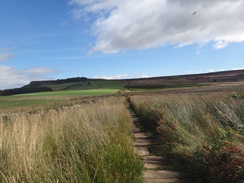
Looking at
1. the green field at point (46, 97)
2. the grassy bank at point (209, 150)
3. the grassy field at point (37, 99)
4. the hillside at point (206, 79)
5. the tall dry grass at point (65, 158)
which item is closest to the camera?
the tall dry grass at point (65, 158)

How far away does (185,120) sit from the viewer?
6285 millimetres

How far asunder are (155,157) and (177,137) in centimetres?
81

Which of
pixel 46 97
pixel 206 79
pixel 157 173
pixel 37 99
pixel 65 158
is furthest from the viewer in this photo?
pixel 206 79

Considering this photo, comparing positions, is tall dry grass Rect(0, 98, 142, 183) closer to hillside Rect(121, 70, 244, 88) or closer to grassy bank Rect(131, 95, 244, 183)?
grassy bank Rect(131, 95, 244, 183)

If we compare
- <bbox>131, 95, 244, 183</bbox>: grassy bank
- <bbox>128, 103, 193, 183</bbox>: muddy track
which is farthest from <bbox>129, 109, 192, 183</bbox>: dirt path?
<bbox>131, 95, 244, 183</bbox>: grassy bank

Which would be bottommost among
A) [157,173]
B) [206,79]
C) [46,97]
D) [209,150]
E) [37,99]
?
[37,99]

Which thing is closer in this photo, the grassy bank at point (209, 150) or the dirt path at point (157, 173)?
the grassy bank at point (209, 150)

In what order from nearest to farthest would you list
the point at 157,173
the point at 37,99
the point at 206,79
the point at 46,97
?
the point at 157,173 < the point at 37,99 < the point at 46,97 < the point at 206,79

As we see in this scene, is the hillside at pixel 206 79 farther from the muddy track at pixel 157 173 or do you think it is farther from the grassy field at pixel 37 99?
the muddy track at pixel 157 173

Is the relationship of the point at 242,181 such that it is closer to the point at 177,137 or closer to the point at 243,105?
the point at 177,137

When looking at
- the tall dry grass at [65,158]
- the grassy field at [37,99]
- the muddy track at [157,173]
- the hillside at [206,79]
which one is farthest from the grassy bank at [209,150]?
the hillside at [206,79]

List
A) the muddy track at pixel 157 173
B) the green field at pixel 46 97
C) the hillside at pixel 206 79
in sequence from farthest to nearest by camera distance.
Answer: the hillside at pixel 206 79 < the green field at pixel 46 97 < the muddy track at pixel 157 173

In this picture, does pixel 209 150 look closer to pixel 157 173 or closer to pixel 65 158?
pixel 157 173

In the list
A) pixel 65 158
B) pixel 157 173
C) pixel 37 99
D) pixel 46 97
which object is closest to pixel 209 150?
pixel 157 173
